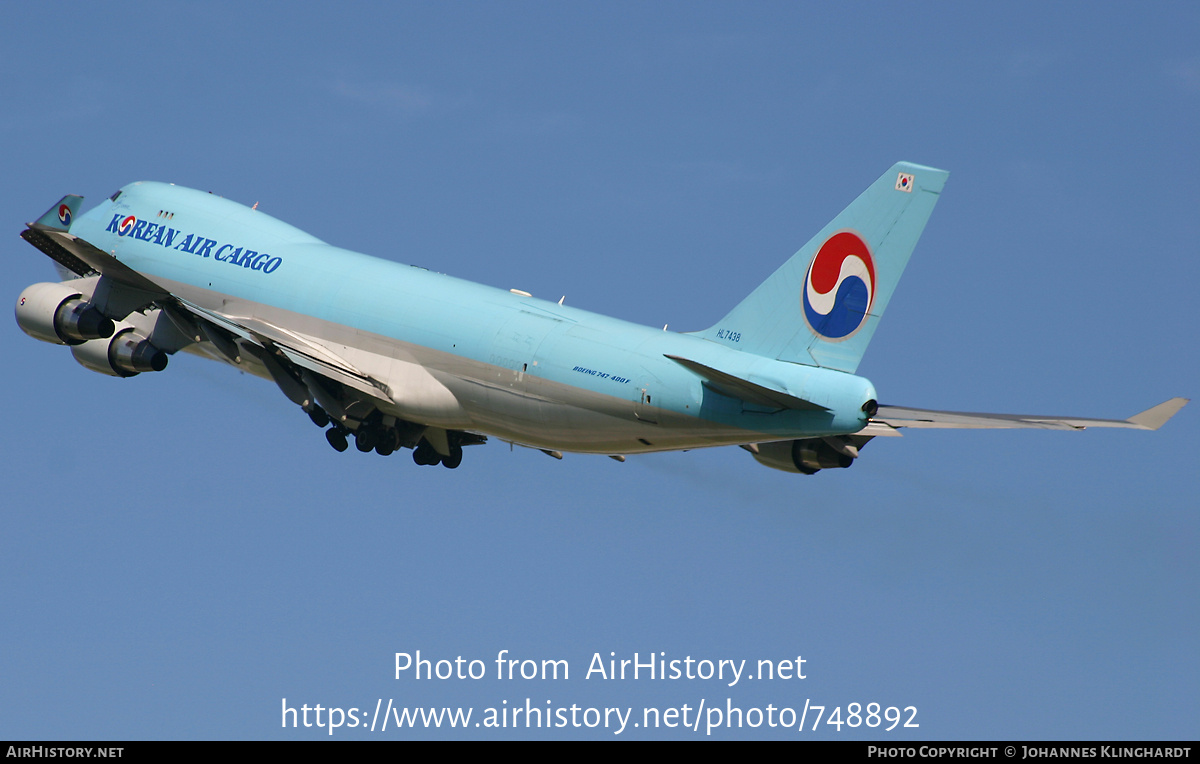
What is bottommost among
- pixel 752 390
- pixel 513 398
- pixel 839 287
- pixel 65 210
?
pixel 752 390

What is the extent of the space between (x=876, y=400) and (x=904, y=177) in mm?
4217

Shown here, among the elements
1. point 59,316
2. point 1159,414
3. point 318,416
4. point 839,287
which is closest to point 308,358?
point 318,416

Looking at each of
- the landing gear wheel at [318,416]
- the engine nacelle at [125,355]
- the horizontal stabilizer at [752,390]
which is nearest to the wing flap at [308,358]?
the landing gear wheel at [318,416]

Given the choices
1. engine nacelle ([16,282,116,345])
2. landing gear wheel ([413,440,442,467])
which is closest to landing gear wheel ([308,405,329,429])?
landing gear wheel ([413,440,442,467])

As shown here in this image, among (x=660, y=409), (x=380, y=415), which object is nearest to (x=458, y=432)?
(x=380, y=415)

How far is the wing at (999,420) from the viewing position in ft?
98.8

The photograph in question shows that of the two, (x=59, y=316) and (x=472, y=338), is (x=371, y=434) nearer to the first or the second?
(x=472, y=338)

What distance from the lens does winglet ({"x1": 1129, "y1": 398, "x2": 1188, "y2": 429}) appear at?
29641mm

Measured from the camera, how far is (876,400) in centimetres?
3016

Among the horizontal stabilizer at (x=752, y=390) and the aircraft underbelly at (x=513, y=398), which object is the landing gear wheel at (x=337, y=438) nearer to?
the aircraft underbelly at (x=513, y=398)

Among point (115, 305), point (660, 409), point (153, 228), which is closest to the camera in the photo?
point (660, 409)

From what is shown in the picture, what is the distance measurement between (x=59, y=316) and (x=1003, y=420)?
2175 cm

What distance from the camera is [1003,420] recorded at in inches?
1271

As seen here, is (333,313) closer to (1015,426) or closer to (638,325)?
(638,325)
